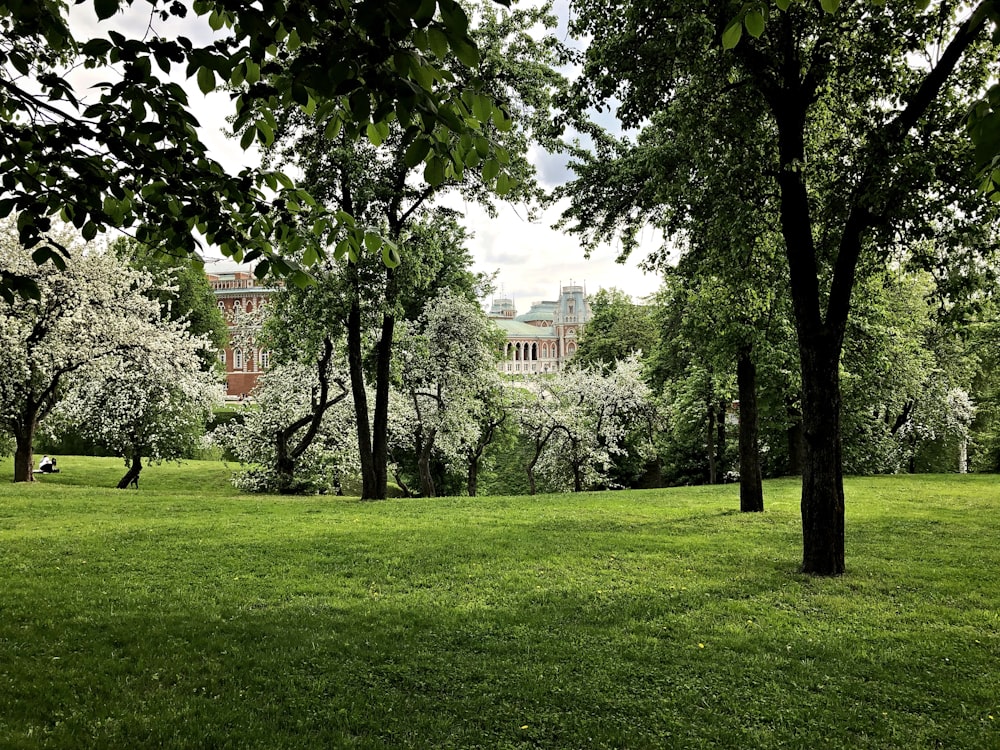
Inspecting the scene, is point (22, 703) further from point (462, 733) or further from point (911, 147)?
point (911, 147)

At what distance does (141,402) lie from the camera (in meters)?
23.8

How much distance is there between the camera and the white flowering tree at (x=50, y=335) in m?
19.7

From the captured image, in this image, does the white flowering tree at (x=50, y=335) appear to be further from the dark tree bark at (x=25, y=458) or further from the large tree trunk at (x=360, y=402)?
the large tree trunk at (x=360, y=402)

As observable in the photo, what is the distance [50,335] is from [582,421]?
21.2m

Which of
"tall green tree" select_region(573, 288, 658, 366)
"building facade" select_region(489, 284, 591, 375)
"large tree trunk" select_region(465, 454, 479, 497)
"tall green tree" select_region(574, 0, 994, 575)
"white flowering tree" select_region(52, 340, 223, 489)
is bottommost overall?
"large tree trunk" select_region(465, 454, 479, 497)

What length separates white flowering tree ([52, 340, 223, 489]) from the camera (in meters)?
23.6

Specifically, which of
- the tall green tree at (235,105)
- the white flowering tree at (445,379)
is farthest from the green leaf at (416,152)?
the white flowering tree at (445,379)

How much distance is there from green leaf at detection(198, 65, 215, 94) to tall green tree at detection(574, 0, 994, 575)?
578cm

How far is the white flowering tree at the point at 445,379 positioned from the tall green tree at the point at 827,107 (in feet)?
56.4

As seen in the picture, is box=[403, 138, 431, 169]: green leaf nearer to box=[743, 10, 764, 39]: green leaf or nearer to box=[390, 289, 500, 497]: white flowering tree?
box=[743, 10, 764, 39]: green leaf

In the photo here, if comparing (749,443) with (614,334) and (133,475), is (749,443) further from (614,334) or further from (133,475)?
(614,334)

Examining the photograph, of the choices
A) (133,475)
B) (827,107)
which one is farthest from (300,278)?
(133,475)

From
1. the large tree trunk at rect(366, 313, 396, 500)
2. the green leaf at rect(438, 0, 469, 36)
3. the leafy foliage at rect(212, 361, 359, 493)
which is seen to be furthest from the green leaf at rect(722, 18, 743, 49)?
the leafy foliage at rect(212, 361, 359, 493)

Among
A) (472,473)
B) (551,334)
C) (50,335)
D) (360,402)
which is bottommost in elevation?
(472,473)
